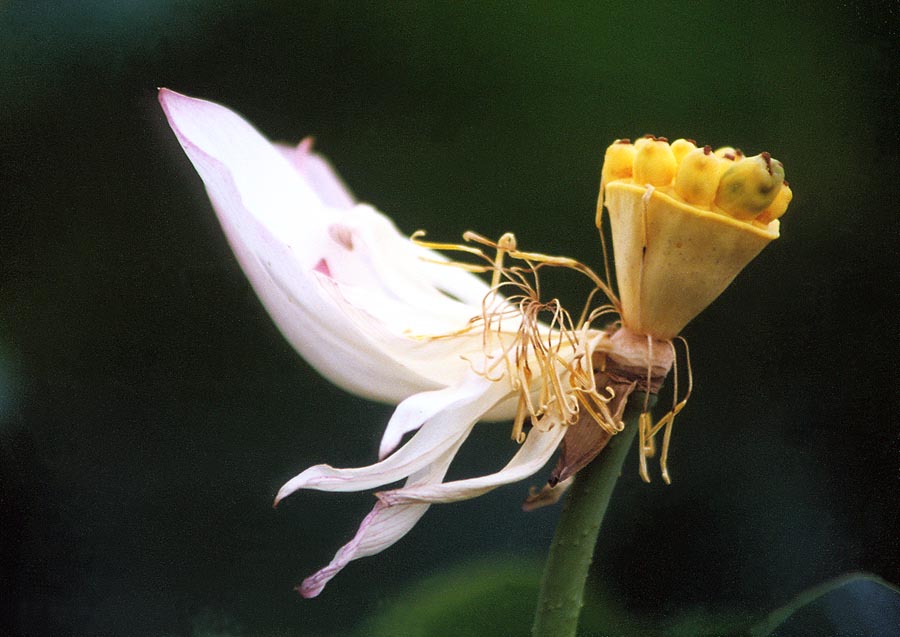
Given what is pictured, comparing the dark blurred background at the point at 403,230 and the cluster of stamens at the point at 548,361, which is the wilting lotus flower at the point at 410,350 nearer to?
the cluster of stamens at the point at 548,361

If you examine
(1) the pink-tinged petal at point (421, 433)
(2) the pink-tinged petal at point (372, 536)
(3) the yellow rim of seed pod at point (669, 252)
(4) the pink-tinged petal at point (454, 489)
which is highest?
(3) the yellow rim of seed pod at point (669, 252)

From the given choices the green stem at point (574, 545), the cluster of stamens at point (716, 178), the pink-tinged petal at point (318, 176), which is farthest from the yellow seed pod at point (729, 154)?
the pink-tinged petal at point (318, 176)

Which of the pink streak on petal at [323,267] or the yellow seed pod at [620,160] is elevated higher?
the yellow seed pod at [620,160]

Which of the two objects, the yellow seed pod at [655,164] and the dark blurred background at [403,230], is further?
the dark blurred background at [403,230]

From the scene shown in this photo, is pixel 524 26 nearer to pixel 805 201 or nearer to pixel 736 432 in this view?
pixel 805 201

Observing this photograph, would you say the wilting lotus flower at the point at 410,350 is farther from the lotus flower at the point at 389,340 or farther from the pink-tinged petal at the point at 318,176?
the pink-tinged petal at the point at 318,176

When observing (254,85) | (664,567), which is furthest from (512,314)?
(254,85)

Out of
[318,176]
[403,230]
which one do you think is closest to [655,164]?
[318,176]
